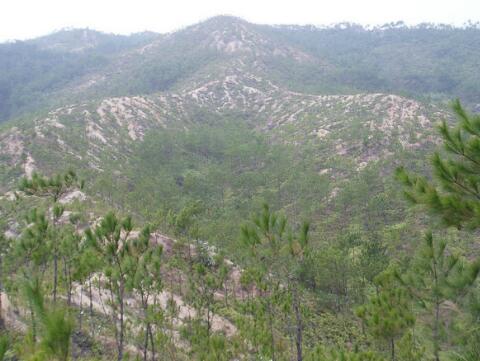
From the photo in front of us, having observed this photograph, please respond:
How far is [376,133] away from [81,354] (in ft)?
215

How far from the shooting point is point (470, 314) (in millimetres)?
9492

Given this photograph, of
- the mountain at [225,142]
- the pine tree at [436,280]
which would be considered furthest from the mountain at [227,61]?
the pine tree at [436,280]

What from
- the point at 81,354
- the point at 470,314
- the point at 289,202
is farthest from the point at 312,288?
the point at 470,314

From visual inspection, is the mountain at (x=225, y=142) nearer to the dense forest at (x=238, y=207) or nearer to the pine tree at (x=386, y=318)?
the dense forest at (x=238, y=207)

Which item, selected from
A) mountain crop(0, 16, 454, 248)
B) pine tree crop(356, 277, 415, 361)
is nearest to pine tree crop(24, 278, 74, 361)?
pine tree crop(356, 277, 415, 361)

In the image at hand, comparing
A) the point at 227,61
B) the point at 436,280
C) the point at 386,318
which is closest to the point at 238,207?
the point at 386,318

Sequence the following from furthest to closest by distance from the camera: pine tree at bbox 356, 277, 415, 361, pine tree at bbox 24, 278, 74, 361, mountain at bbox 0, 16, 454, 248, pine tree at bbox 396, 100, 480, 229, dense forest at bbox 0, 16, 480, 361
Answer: mountain at bbox 0, 16, 454, 248 → pine tree at bbox 356, 277, 415, 361 → dense forest at bbox 0, 16, 480, 361 → pine tree at bbox 396, 100, 480, 229 → pine tree at bbox 24, 278, 74, 361

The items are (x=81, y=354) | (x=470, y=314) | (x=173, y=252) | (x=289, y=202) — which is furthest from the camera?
(x=289, y=202)

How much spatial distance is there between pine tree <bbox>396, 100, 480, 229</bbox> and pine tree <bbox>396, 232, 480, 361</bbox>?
4.78m

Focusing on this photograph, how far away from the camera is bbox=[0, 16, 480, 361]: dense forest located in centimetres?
1041

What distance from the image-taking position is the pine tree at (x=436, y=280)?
1054 cm

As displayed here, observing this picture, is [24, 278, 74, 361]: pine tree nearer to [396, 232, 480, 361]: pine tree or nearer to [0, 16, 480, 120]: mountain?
[396, 232, 480, 361]: pine tree

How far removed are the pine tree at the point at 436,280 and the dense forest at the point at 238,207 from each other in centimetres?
6

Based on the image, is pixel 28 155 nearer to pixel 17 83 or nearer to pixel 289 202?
pixel 289 202
